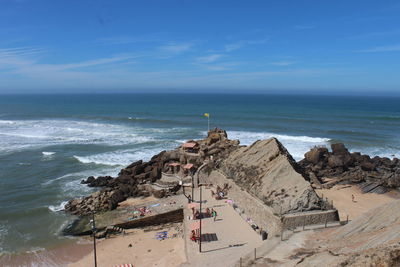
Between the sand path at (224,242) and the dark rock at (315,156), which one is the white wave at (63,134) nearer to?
the dark rock at (315,156)

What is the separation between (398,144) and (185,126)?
118 ft

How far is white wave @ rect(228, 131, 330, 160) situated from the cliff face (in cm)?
1739

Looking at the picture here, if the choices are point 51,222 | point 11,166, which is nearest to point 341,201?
point 51,222

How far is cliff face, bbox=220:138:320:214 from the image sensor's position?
17547mm

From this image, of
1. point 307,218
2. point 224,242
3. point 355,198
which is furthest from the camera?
point 355,198

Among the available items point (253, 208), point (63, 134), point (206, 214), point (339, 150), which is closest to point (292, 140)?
point (339, 150)

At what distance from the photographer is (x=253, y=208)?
63.6 feet

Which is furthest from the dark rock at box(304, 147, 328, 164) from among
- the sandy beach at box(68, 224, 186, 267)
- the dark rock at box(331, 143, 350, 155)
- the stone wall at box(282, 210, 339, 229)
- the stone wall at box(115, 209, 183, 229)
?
the sandy beach at box(68, 224, 186, 267)

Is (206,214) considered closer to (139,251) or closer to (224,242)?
(224,242)

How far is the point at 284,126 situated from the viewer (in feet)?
203

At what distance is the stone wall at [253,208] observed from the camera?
17.2m

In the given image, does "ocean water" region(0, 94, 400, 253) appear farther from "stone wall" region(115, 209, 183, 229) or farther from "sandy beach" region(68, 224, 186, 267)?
"stone wall" region(115, 209, 183, 229)

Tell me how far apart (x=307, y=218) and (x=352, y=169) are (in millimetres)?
18087

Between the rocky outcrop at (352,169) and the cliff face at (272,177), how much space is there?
28.0 feet
